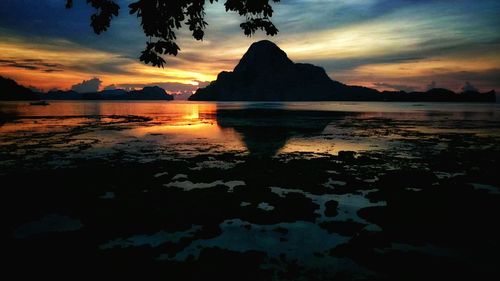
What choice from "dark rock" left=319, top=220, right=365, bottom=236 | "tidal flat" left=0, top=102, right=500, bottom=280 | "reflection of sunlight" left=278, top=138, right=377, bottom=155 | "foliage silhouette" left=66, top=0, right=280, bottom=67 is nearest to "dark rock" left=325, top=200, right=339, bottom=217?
"tidal flat" left=0, top=102, right=500, bottom=280

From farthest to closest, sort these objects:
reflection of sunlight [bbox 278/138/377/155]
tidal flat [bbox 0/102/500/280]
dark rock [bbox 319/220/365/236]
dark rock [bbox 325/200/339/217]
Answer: reflection of sunlight [bbox 278/138/377/155] → dark rock [bbox 325/200/339/217] → dark rock [bbox 319/220/365/236] → tidal flat [bbox 0/102/500/280]

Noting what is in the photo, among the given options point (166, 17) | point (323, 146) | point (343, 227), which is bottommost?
point (343, 227)

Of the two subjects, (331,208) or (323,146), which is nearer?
(331,208)

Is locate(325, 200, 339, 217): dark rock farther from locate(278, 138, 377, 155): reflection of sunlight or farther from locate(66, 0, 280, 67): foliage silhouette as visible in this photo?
locate(278, 138, 377, 155): reflection of sunlight

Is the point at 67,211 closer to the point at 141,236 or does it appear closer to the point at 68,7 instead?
the point at 141,236

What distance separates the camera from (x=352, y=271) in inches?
231

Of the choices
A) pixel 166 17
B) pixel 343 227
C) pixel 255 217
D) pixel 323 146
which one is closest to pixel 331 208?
pixel 343 227

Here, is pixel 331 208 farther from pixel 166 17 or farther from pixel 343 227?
pixel 166 17

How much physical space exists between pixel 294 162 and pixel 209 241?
9.08m

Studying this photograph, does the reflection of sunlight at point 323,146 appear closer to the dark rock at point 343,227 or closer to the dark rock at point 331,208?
the dark rock at point 331,208

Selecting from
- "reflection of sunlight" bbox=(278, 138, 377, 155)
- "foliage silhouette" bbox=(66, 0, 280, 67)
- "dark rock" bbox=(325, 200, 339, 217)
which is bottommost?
"dark rock" bbox=(325, 200, 339, 217)

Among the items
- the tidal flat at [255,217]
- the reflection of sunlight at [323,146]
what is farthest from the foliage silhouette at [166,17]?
the reflection of sunlight at [323,146]

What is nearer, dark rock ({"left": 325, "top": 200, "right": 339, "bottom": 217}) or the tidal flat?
the tidal flat

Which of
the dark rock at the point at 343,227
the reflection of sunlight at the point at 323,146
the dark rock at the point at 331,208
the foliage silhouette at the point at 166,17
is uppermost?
the foliage silhouette at the point at 166,17
